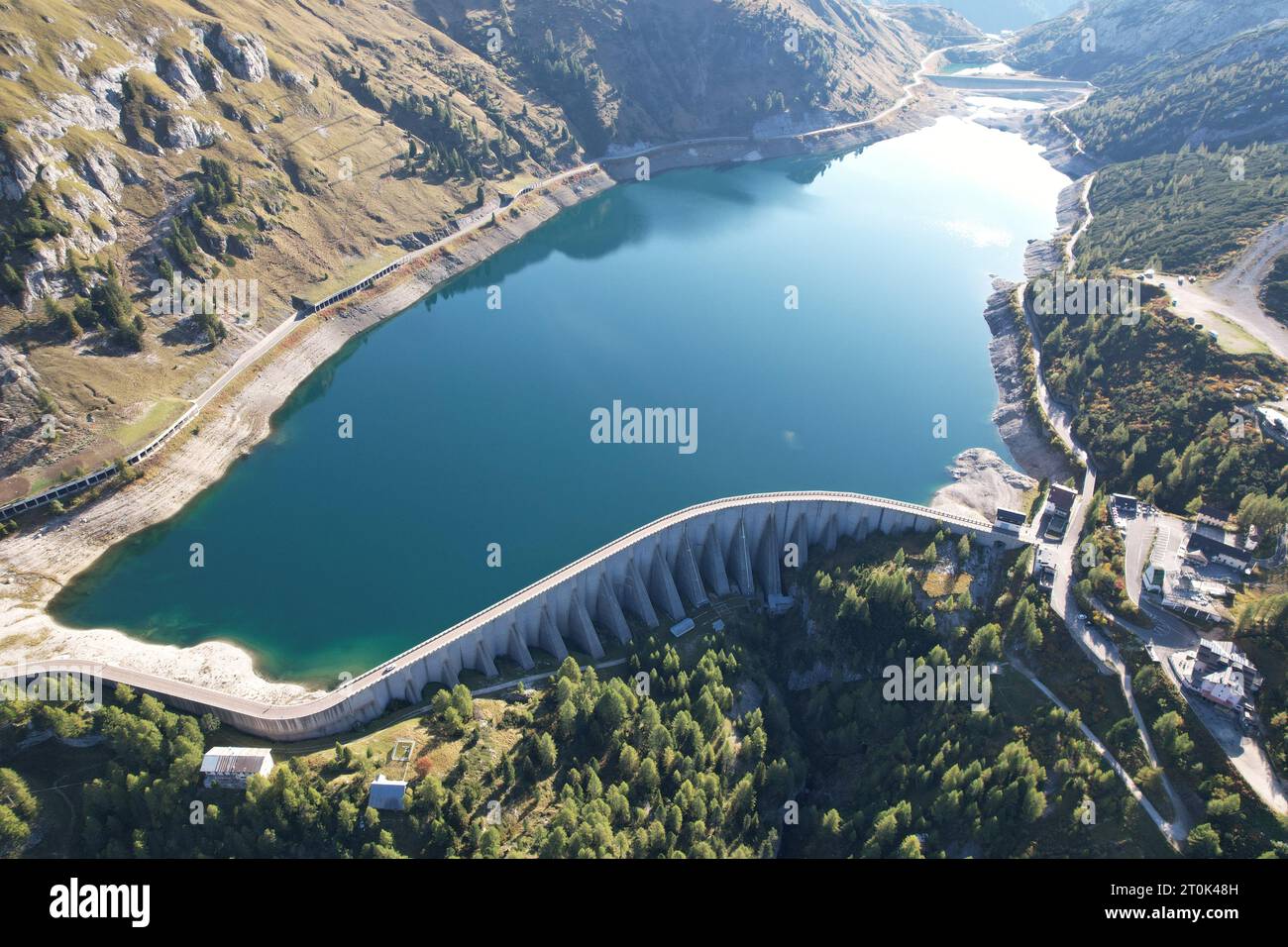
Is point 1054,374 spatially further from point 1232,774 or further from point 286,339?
point 286,339

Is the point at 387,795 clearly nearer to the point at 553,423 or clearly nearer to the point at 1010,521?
the point at 553,423

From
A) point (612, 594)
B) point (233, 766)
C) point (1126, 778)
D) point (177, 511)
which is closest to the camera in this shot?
point (233, 766)

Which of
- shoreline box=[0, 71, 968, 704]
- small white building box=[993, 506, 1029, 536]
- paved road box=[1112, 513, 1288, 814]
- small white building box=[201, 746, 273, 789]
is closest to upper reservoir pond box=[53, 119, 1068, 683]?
shoreline box=[0, 71, 968, 704]

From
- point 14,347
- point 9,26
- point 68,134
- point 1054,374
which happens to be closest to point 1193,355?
point 1054,374

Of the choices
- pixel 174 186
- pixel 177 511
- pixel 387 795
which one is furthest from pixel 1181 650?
pixel 174 186

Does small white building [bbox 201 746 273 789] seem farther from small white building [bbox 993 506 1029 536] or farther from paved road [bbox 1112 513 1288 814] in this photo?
paved road [bbox 1112 513 1288 814]

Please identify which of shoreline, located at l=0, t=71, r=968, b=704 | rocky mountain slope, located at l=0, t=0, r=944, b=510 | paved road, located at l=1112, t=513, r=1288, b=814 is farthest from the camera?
rocky mountain slope, located at l=0, t=0, r=944, b=510
